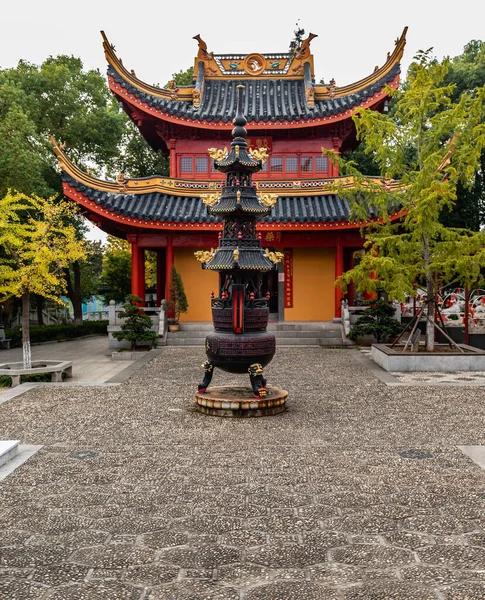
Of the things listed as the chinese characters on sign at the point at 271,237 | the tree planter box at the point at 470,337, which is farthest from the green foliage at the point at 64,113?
the tree planter box at the point at 470,337

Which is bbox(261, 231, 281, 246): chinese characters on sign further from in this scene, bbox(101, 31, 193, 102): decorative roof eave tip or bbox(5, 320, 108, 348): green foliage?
bbox(5, 320, 108, 348): green foliage

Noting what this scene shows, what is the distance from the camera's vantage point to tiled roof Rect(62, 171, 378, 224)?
18438mm

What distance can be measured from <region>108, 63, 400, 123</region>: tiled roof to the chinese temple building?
0.04 meters

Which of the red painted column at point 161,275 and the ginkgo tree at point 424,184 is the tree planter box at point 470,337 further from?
the red painted column at point 161,275

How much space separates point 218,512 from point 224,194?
600cm

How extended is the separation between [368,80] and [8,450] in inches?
763

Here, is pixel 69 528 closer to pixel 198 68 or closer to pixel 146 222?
pixel 146 222

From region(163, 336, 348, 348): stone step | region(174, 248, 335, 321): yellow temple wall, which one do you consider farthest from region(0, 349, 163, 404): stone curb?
region(174, 248, 335, 321): yellow temple wall

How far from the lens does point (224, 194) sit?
31.4ft

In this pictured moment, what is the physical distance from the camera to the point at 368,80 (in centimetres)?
2120

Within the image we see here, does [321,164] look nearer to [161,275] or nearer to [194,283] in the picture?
[194,283]

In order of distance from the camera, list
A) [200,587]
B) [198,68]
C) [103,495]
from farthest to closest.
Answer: [198,68]
[103,495]
[200,587]

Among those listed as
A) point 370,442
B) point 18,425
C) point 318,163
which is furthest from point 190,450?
point 318,163

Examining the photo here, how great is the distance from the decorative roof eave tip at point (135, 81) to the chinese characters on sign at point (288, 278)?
7312mm
